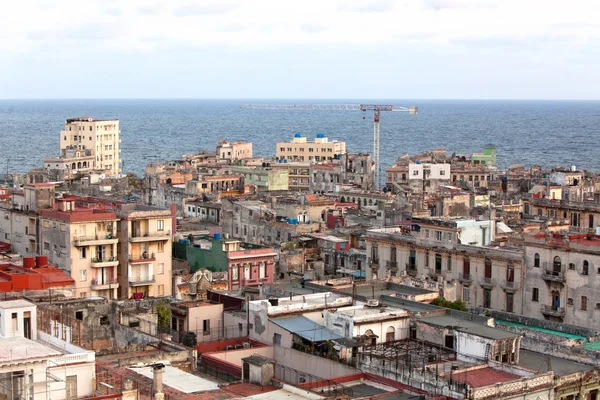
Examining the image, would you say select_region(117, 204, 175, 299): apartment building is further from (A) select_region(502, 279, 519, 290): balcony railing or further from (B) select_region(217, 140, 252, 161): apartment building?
(B) select_region(217, 140, 252, 161): apartment building

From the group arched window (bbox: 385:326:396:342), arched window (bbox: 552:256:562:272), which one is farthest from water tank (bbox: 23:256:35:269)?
arched window (bbox: 552:256:562:272)

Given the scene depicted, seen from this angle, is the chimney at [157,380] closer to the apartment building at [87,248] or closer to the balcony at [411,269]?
the apartment building at [87,248]

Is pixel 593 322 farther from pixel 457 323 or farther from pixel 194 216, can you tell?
pixel 194 216

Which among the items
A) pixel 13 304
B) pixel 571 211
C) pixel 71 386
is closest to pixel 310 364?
pixel 71 386

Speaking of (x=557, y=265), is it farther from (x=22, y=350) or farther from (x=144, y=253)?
(x=22, y=350)

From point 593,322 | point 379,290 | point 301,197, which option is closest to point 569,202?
point 301,197
